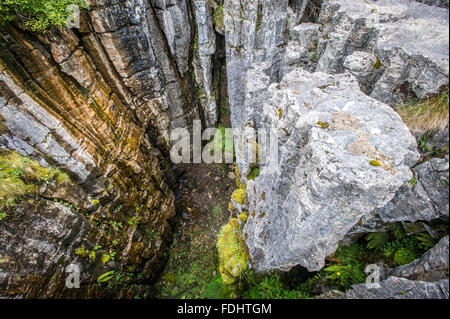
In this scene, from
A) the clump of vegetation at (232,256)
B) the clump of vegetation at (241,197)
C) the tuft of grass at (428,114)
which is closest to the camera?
the tuft of grass at (428,114)

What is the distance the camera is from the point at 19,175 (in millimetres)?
7488

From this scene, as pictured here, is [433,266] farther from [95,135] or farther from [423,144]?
[95,135]

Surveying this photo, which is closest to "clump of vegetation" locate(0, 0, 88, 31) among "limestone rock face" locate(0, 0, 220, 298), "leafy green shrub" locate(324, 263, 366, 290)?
"limestone rock face" locate(0, 0, 220, 298)

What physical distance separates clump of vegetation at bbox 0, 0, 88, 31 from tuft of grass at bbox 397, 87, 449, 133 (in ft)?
40.6

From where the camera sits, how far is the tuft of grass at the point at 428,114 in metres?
5.03

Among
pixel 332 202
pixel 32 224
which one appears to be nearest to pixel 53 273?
pixel 32 224

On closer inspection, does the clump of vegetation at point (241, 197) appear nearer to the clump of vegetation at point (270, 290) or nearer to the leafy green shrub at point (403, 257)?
the clump of vegetation at point (270, 290)

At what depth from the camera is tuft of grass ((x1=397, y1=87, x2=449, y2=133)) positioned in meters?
5.03

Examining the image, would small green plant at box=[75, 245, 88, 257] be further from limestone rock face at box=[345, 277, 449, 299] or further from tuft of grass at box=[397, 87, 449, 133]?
tuft of grass at box=[397, 87, 449, 133]

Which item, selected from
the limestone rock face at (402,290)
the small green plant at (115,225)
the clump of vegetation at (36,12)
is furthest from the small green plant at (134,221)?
the limestone rock face at (402,290)

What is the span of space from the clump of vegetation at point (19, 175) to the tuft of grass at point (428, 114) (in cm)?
1235

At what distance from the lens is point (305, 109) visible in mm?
5715

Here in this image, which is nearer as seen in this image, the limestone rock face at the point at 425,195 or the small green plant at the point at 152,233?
the limestone rock face at the point at 425,195

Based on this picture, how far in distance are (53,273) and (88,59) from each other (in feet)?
30.1
